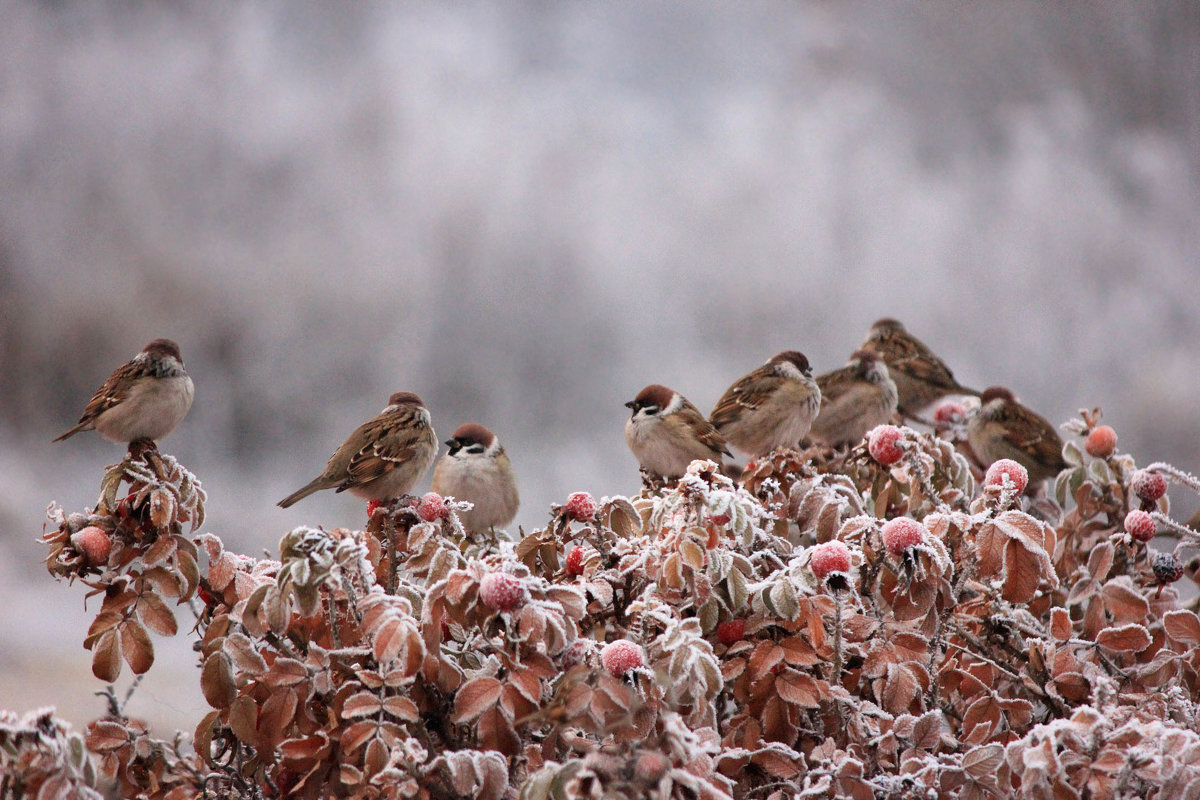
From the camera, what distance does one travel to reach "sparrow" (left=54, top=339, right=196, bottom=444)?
1.72 metres

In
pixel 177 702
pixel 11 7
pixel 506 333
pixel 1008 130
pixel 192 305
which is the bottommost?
pixel 177 702

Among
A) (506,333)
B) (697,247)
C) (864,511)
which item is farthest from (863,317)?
(864,511)

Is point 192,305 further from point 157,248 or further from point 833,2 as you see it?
point 833,2

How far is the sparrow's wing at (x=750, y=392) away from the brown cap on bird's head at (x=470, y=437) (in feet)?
2.31

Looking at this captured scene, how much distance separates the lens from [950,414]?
2.72 m

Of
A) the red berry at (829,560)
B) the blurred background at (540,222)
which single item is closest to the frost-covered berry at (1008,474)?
the red berry at (829,560)

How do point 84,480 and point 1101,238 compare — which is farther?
point 1101,238

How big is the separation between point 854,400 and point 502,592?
1966 mm

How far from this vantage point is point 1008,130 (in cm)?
374

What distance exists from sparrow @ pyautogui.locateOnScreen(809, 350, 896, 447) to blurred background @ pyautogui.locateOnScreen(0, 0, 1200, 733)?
22.0 inches

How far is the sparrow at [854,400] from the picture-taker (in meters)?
2.76

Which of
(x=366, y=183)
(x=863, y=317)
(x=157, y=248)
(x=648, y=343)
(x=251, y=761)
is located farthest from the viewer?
(x=863, y=317)

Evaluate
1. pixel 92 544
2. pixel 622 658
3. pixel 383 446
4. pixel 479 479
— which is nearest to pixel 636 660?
pixel 622 658

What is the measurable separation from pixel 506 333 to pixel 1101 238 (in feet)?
7.67
